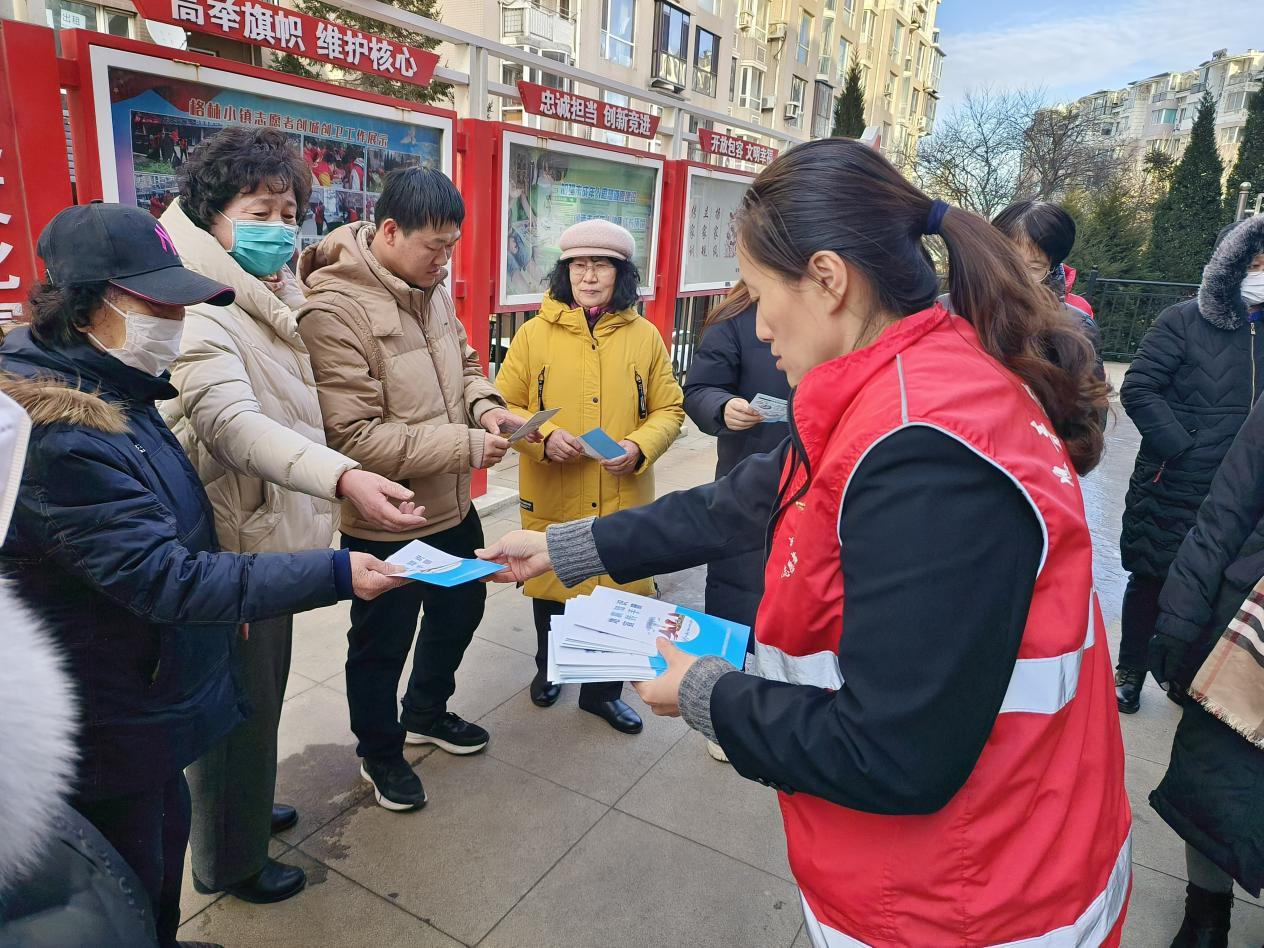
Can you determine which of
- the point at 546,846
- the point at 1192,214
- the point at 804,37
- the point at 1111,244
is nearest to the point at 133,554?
the point at 546,846

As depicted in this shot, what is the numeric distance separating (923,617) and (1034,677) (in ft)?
0.71

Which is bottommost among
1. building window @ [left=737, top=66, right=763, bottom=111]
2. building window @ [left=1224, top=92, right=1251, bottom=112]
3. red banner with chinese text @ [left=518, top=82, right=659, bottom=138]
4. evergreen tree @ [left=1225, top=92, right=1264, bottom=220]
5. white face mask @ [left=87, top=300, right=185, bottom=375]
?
white face mask @ [left=87, top=300, right=185, bottom=375]

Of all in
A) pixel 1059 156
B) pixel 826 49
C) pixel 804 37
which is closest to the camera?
pixel 1059 156

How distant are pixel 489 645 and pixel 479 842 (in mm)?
1344

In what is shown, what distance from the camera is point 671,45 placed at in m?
24.2

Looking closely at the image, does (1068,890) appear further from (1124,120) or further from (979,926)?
(1124,120)

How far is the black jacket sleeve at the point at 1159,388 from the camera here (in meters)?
3.41

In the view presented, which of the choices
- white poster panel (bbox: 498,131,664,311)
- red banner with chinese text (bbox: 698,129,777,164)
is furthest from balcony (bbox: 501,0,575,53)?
white poster panel (bbox: 498,131,664,311)

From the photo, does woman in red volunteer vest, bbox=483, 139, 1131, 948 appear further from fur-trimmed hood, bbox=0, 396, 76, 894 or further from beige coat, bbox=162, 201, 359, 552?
beige coat, bbox=162, 201, 359, 552

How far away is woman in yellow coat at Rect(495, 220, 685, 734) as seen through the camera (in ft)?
10.5

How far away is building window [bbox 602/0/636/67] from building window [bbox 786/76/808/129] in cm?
1284

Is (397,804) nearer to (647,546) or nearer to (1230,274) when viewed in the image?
(647,546)

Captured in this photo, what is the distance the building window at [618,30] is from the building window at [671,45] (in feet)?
3.15

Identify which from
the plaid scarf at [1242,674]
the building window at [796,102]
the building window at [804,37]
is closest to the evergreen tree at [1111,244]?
the plaid scarf at [1242,674]
